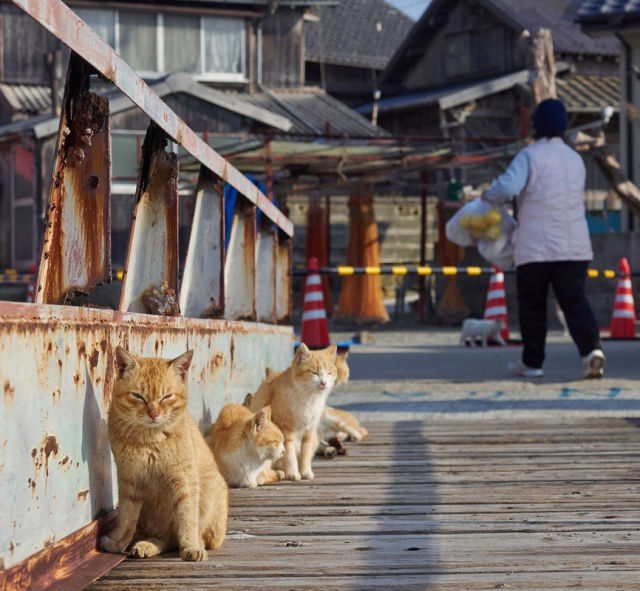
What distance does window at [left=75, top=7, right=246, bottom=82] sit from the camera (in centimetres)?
2520

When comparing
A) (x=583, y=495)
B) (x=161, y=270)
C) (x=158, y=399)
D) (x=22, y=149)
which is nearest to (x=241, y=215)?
(x=161, y=270)

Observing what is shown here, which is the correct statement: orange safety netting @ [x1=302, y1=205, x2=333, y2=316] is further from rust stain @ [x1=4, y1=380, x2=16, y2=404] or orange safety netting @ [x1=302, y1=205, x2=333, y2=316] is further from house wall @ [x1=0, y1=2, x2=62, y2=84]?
rust stain @ [x1=4, y1=380, x2=16, y2=404]

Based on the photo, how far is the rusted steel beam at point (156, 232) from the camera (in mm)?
4445

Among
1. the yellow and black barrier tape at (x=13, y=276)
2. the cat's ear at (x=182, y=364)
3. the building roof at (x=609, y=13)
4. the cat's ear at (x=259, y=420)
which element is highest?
the building roof at (x=609, y=13)

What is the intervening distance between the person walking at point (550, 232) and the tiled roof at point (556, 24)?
20312mm

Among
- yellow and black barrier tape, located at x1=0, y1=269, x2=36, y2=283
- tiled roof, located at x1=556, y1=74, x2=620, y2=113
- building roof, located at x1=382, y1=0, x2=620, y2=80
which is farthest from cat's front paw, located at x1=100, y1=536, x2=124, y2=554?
building roof, located at x1=382, y1=0, x2=620, y2=80

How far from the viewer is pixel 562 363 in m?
11.5

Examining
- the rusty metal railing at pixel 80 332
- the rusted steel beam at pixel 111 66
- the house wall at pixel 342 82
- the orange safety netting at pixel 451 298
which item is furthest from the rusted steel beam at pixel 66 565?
the house wall at pixel 342 82

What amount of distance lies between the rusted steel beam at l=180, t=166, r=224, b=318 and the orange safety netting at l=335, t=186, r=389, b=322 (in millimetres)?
13618

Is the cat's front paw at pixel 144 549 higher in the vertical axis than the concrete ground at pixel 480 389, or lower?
higher

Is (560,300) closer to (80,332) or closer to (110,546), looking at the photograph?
(110,546)

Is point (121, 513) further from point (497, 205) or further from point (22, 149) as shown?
point (22, 149)

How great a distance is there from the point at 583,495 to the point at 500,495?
1.08 ft

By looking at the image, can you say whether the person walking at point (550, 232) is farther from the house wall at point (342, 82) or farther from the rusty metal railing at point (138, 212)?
the house wall at point (342, 82)
